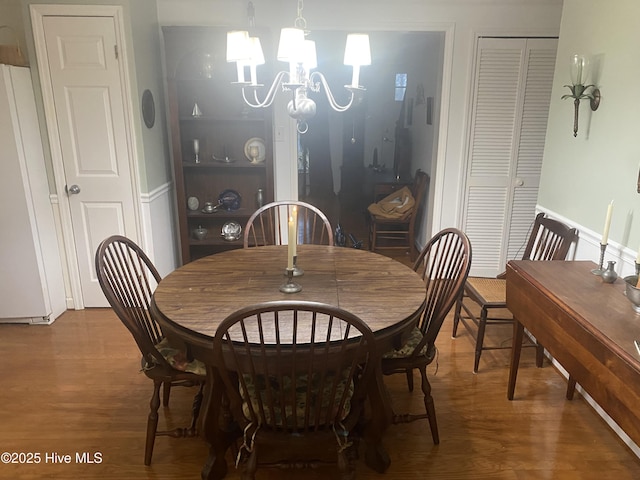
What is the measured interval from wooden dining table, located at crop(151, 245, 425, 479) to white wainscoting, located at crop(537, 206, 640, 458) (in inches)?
34.3

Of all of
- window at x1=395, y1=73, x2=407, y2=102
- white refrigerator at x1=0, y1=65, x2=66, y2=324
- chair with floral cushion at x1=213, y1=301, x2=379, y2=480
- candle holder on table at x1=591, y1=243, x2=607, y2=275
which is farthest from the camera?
window at x1=395, y1=73, x2=407, y2=102

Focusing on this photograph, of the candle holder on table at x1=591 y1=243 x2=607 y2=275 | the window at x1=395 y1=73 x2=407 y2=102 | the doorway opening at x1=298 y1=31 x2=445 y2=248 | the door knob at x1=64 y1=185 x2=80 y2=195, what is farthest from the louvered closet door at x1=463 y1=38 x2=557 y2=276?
the window at x1=395 y1=73 x2=407 y2=102

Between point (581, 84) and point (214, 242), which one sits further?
point (214, 242)

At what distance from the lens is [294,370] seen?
140cm

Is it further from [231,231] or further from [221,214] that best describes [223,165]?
[231,231]

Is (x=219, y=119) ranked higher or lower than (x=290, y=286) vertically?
higher

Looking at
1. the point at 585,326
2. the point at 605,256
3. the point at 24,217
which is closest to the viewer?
the point at 585,326

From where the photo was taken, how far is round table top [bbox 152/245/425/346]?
65.1 inches

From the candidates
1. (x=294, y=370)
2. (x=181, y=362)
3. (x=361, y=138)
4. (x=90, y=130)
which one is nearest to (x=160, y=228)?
(x=90, y=130)

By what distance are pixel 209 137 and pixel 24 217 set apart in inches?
56.7

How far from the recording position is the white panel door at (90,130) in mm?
2908

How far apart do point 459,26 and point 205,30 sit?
185 cm

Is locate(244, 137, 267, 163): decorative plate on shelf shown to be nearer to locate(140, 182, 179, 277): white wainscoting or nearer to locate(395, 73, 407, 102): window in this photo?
locate(140, 182, 179, 277): white wainscoting

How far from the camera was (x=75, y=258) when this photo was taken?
327 centimetres
